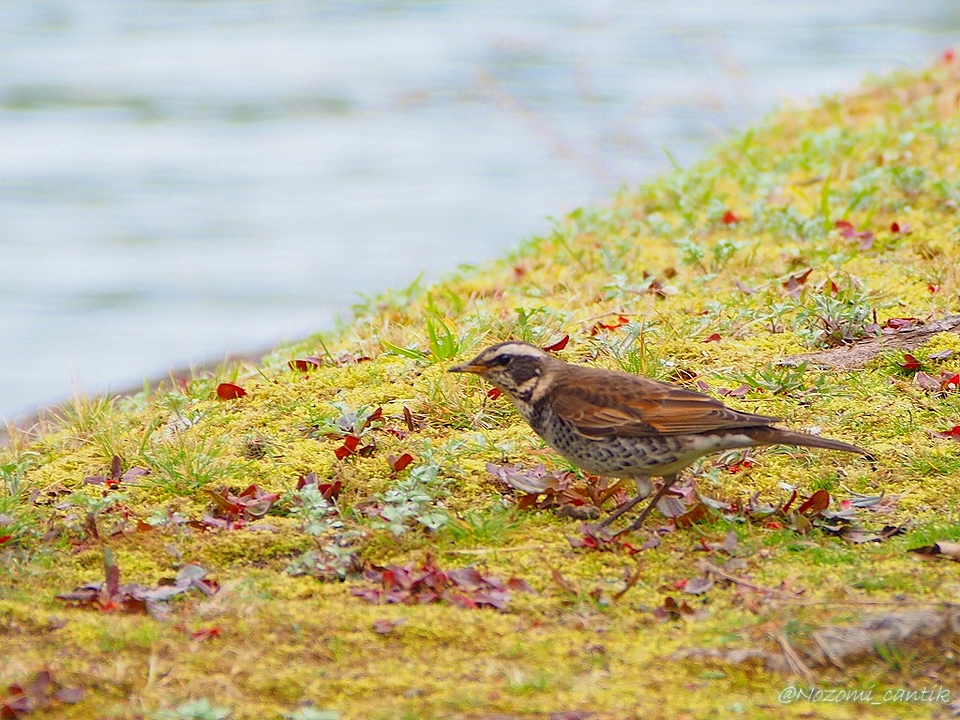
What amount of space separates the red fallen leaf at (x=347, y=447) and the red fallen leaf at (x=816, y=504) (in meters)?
2.08

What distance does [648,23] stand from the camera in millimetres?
27781

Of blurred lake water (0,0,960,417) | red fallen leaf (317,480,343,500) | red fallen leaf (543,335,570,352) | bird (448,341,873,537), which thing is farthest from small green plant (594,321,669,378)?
blurred lake water (0,0,960,417)

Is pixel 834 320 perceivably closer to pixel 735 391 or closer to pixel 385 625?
pixel 735 391

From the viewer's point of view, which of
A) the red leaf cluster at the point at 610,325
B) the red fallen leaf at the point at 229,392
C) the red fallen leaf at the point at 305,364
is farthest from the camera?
the red leaf cluster at the point at 610,325

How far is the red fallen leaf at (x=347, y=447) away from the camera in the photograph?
20.4ft

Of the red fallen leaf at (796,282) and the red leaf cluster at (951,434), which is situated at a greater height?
the red fallen leaf at (796,282)

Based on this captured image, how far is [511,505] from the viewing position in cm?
582

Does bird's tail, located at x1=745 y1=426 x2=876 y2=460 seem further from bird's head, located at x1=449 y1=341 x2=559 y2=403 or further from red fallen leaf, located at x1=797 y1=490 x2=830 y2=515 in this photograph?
bird's head, located at x1=449 y1=341 x2=559 y2=403

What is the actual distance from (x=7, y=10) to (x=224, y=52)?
18.9ft

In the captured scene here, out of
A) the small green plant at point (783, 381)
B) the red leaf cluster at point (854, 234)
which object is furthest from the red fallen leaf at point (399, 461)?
the red leaf cluster at point (854, 234)

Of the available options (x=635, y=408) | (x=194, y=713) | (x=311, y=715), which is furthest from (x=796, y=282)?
(x=194, y=713)

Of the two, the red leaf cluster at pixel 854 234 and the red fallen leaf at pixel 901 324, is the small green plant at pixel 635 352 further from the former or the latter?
the red leaf cluster at pixel 854 234

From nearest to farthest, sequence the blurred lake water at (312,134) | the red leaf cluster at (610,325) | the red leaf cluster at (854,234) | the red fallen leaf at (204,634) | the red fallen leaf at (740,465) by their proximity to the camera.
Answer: the red fallen leaf at (204,634) < the red fallen leaf at (740,465) < the red leaf cluster at (610,325) < the red leaf cluster at (854,234) < the blurred lake water at (312,134)

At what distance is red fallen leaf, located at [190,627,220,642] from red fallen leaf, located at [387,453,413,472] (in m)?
1.52
